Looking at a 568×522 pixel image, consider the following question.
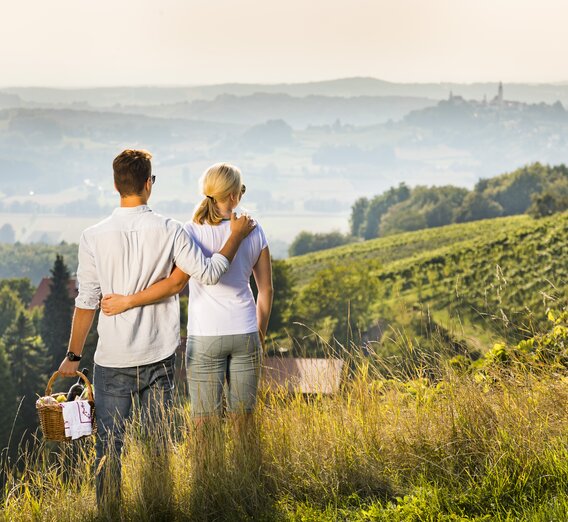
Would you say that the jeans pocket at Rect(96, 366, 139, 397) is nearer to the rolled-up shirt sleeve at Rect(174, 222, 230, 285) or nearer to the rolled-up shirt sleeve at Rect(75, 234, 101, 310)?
the rolled-up shirt sleeve at Rect(75, 234, 101, 310)

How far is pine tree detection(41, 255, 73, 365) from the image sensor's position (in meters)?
53.0

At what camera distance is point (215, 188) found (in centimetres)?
278

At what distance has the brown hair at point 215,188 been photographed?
278cm

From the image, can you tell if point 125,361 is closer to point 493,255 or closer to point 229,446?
point 229,446

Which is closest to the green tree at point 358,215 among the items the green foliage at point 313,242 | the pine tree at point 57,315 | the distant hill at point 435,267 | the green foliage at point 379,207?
the green foliage at point 379,207

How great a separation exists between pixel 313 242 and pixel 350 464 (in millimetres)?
86504

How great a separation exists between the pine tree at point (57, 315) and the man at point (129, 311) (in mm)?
51632

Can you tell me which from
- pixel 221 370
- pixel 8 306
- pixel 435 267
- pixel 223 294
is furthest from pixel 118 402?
pixel 8 306

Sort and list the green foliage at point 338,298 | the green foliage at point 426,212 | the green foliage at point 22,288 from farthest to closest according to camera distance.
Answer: the green foliage at point 426,212
the green foliage at point 22,288
the green foliage at point 338,298

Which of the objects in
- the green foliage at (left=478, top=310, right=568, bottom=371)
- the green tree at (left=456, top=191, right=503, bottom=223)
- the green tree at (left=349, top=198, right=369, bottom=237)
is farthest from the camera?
the green tree at (left=349, top=198, right=369, bottom=237)

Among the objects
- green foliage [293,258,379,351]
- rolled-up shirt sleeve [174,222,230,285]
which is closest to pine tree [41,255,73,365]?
green foliage [293,258,379,351]

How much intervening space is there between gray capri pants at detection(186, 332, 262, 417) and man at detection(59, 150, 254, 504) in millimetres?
121

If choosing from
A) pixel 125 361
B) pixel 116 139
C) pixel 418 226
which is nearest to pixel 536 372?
pixel 125 361

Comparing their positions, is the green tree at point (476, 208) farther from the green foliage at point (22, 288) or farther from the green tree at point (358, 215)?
the green foliage at point (22, 288)
